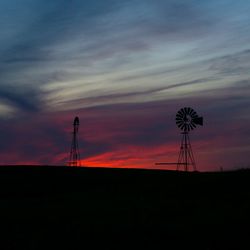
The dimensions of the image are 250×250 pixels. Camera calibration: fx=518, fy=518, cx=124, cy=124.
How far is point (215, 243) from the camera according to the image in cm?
1524

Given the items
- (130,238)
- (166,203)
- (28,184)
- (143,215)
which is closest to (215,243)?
(130,238)

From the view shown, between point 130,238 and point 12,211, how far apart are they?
8.60m

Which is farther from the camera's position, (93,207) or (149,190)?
(149,190)

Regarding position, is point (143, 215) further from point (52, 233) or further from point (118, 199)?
point (118, 199)

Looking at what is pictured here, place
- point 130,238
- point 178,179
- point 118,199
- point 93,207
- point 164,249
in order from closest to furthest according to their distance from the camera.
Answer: point 164,249 < point 130,238 < point 93,207 < point 118,199 < point 178,179

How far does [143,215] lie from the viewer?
19.7m

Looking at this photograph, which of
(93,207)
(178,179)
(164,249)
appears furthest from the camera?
(178,179)

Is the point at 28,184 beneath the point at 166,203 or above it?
above

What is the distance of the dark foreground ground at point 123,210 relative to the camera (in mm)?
15789

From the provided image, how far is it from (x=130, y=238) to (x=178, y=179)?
16.7 metres

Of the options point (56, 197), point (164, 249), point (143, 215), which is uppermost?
point (56, 197)

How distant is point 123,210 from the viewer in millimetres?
21266

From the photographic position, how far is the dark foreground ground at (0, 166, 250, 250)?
15.8m

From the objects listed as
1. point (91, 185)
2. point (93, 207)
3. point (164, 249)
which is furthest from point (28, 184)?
point (164, 249)
